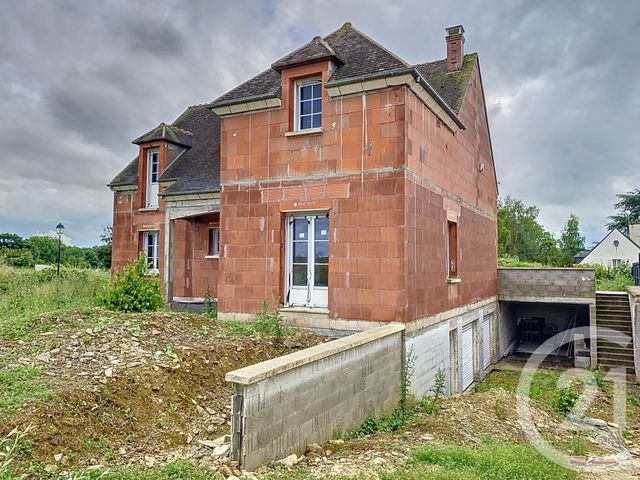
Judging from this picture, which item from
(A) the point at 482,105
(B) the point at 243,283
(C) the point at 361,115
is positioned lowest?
(B) the point at 243,283

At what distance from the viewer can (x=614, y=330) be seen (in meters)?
16.1

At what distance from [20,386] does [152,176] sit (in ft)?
41.3

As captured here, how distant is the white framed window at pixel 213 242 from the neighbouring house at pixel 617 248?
130 feet

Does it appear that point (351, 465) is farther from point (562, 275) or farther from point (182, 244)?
point (562, 275)

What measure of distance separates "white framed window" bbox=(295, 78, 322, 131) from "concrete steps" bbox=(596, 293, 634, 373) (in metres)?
13.1

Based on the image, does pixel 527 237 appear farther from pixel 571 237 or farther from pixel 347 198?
pixel 347 198

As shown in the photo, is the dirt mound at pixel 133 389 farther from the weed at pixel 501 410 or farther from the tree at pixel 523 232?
the tree at pixel 523 232

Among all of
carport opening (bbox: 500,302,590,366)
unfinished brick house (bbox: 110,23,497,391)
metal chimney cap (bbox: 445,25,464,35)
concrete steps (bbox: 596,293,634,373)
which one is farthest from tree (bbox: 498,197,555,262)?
unfinished brick house (bbox: 110,23,497,391)

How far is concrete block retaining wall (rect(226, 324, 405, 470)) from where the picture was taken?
4637mm

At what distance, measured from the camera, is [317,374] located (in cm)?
589

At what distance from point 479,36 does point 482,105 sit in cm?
235

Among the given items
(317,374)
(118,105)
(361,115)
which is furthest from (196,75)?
(317,374)

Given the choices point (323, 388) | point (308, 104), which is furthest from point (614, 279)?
Answer: point (323, 388)

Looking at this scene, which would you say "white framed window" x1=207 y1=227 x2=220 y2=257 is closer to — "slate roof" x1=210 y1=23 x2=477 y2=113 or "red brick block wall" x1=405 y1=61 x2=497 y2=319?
"slate roof" x1=210 y1=23 x2=477 y2=113
